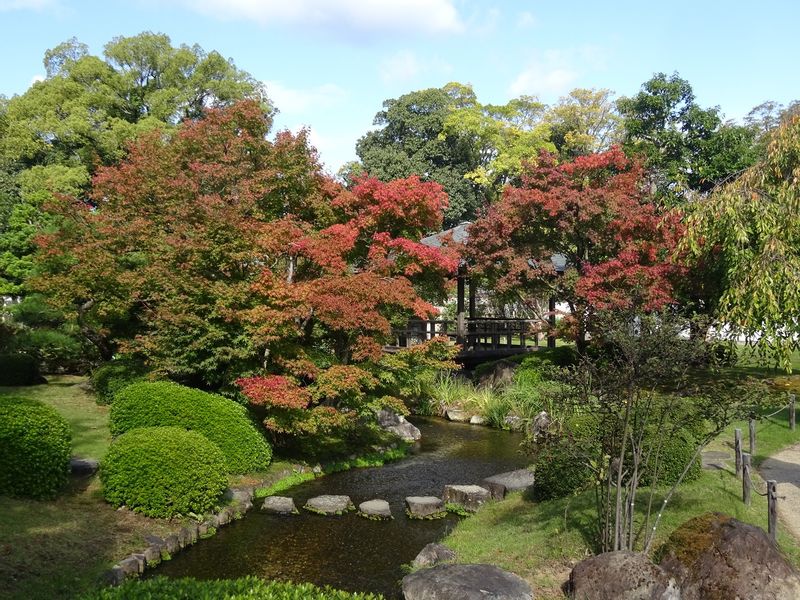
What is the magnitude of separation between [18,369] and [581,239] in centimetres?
1691

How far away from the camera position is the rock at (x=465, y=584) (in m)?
6.54

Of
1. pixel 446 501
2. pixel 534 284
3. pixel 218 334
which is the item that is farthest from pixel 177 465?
pixel 534 284

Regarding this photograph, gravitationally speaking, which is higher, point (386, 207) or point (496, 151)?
point (496, 151)

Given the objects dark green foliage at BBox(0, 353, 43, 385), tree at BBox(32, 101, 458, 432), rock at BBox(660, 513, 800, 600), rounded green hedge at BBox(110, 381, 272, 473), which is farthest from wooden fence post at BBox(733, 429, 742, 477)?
dark green foliage at BBox(0, 353, 43, 385)

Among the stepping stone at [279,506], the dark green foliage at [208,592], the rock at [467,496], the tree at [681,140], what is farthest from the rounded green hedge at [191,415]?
the tree at [681,140]

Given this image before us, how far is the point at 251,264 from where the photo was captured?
1382 centimetres

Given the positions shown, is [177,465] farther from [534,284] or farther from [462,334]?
[462,334]

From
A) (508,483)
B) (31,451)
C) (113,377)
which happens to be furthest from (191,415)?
(508,483)

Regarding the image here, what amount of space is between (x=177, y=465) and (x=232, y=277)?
→ 5067 millimetres

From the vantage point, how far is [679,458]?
33.0 feet

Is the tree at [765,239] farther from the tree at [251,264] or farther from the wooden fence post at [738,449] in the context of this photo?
the tree at [251,264]

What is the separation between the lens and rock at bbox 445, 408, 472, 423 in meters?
19.9

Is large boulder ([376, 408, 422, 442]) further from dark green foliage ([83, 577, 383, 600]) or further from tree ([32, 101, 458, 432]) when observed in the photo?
dark green foliage ([83, 577, 383, 600])

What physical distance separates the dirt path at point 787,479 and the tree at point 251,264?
7375 mm
